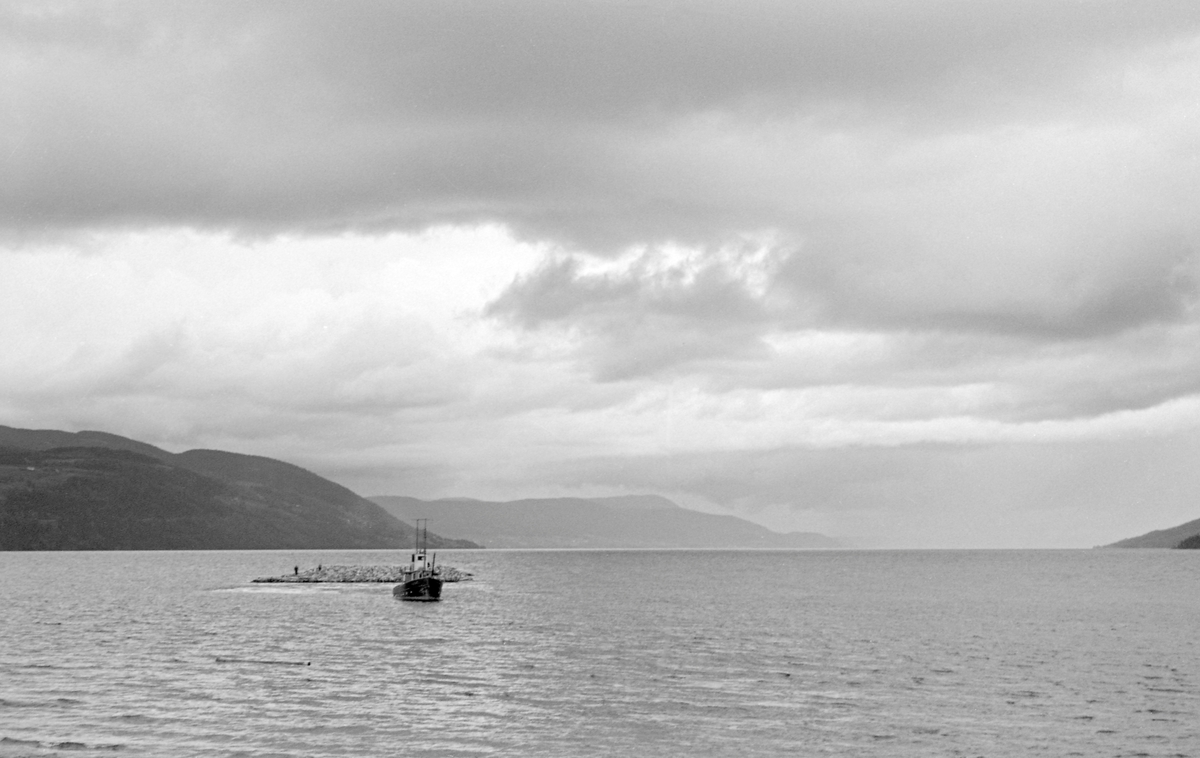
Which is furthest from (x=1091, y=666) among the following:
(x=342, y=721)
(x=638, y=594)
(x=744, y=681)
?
(x=638, y=594)

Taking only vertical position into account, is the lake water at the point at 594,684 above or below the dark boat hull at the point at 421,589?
below

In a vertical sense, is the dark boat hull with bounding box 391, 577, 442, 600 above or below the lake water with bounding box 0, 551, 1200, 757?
above

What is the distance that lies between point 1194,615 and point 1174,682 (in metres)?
71.4

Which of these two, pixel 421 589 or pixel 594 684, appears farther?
pixel 421 589

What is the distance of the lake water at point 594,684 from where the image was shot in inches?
2228

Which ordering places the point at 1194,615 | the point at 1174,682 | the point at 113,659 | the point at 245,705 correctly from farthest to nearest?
the point at 1194,615 < the point at 113,659 < the point at 1174,682 < the point at 245,705

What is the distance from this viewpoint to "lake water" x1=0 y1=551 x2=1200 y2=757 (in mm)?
56594

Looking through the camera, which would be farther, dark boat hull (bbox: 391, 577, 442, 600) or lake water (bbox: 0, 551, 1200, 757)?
dark boat hull (bbox: 391, 577, 442, 600)

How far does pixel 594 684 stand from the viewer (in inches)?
3007

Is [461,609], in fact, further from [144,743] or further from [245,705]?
[144,743]

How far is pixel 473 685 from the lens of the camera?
74812 mm

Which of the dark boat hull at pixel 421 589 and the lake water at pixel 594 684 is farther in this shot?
the dark boat hull at pixel 421 589

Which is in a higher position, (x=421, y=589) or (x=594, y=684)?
(x=421, y=589)

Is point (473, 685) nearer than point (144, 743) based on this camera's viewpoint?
No
